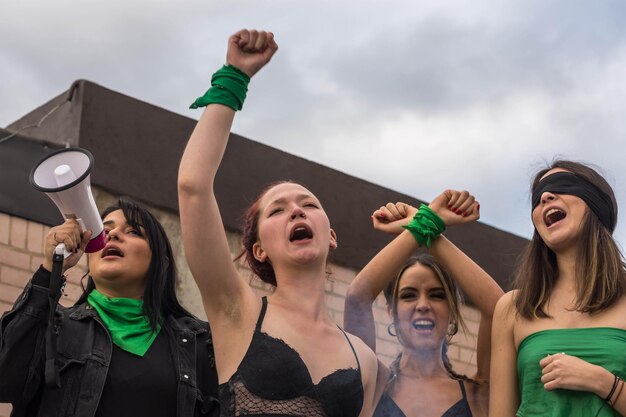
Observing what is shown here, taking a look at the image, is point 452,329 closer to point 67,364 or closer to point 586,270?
point 586,270

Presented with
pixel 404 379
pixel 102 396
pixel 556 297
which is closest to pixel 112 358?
pixel 102 396

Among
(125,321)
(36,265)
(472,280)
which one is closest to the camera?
(125,321)

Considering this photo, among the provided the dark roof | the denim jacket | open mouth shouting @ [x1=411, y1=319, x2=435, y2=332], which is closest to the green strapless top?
open mouth shouting @ [x1=411, y1=319, x2=435, y2=332]

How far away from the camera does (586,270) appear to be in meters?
4.36

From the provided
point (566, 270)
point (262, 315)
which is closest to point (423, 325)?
point (566, 270)

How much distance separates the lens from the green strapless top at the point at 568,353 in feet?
13.3

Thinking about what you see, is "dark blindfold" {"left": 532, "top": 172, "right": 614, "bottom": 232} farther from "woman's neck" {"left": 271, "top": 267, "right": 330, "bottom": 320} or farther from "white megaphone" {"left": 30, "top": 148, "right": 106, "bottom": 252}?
"white megaphone" {"left": 30, "top": 148, "right": 106, "bottom": 252}

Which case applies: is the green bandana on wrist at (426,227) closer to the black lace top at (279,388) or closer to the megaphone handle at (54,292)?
the black lace top at (279,388)

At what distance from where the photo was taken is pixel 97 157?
8.14m

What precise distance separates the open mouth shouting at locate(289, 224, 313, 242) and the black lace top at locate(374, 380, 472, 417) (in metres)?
0.67

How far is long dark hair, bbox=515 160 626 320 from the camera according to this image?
14.0ft

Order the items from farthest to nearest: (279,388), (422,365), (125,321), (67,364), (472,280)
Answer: (422,365) → (472,280) → (125,321) → (67,364) → (279,388)

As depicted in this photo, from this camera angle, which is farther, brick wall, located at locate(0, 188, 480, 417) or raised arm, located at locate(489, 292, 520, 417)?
brick wall, located at locate(0, 188, 480, 417)

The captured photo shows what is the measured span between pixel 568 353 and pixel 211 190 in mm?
1171
